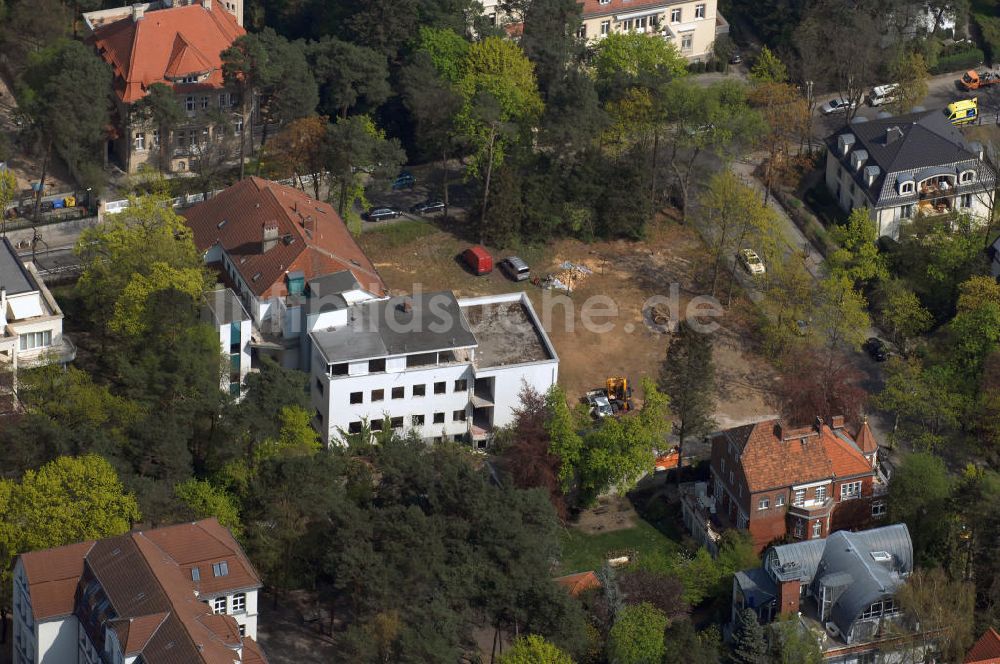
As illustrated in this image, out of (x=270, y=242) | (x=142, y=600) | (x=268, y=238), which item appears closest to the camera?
(x=142, y=600)

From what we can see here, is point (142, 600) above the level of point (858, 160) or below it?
below

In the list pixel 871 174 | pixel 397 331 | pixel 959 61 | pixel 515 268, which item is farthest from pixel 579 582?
pixel 959 61

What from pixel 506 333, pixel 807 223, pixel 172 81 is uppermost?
pixel 172 81

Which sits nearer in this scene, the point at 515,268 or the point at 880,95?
the point at 515,268

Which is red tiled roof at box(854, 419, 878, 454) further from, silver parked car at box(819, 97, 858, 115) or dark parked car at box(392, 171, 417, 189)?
silver parked car at box(819, 97, 858, 115)

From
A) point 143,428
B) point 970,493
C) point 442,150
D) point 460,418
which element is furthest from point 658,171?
point 143,428

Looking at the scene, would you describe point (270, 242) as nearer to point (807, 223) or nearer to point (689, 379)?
point (689, 379)
